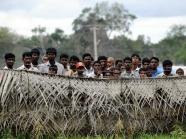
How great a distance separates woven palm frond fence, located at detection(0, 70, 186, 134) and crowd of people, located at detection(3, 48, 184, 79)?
21.1 inches

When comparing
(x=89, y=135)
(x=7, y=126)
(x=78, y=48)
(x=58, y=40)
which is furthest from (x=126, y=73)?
(x=58, y=40)

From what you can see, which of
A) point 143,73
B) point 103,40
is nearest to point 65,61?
point 143,73

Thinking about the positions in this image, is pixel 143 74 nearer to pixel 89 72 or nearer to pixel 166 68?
pixel 166 68

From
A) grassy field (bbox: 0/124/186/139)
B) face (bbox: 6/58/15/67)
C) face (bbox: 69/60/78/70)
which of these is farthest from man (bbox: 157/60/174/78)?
face (bbox: 6/58/15/67)

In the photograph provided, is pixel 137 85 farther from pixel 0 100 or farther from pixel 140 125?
pixel 0 100

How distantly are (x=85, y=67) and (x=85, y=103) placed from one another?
171cm

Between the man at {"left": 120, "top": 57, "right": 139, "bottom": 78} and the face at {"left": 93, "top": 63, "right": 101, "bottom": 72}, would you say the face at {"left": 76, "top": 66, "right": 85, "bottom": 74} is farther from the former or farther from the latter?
the man at {"left": 120, "top": 57, "right": 139, "bottom": 78}

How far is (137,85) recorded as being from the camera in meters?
9.17

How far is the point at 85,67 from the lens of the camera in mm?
10305

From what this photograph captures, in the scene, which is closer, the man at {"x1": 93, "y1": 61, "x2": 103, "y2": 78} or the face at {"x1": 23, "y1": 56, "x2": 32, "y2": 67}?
Result: the face at {"x1": 23, "y1": 56, "x2": 32, "y2": 67}

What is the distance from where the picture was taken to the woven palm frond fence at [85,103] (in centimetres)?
840

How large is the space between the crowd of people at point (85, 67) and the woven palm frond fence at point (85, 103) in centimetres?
54

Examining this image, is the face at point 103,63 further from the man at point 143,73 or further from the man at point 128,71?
the man at point 143,73

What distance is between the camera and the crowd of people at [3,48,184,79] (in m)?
9.45
